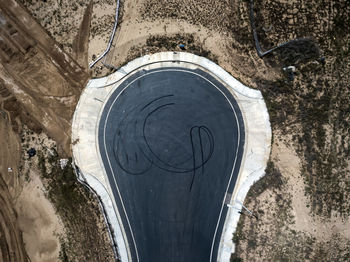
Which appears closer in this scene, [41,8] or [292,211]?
[292,211]

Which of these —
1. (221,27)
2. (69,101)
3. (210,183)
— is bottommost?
(210,183)

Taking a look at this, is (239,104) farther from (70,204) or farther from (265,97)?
(70,204)

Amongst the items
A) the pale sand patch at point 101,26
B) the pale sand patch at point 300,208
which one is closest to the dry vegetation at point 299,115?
the pale sand patch at point 300,208

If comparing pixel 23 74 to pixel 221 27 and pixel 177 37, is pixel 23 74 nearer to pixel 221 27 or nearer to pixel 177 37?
pixel 177 37

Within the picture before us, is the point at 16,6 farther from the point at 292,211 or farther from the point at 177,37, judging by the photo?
the point at 292,211

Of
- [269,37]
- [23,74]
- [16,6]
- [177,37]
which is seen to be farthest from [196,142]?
[16,6]

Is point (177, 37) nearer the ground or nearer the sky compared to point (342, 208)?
nearer the sky

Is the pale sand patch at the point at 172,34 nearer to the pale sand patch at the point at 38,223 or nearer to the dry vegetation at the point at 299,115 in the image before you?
the dry vegetation at the point at 299,115
